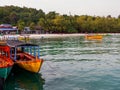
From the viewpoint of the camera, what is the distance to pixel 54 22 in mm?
147625

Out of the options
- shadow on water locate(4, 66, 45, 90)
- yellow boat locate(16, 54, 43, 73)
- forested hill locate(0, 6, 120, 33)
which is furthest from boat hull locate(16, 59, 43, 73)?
forested hill locate(0, 6, 120, 33)

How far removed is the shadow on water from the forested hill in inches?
4258

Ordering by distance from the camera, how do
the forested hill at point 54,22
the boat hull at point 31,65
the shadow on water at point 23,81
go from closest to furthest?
the shadow on water at point 23,81 → the boat hull at point 31,65 → the forested hill at point 54,22

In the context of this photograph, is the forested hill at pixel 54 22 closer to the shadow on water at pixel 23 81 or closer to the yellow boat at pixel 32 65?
the shadow on water at pixel 23 81

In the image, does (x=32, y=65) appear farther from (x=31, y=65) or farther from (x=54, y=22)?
(x=54, y=22)

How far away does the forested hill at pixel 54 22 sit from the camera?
148 metres

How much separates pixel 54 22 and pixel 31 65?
119036mm

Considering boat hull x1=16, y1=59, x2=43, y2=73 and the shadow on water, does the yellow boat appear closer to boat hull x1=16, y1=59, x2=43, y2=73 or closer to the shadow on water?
boat hull x1=16, y1=59, x2=43, y2=73

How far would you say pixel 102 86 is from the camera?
25.0 meters

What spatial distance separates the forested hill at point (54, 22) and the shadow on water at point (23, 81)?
108 m

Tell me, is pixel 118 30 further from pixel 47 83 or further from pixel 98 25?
pixel 47 83

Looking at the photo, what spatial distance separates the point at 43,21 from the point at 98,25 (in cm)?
4323

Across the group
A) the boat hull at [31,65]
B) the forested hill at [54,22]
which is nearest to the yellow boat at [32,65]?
the boat hull at [31,65]

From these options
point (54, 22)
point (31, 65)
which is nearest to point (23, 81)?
point (31, 65)
